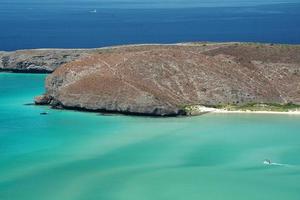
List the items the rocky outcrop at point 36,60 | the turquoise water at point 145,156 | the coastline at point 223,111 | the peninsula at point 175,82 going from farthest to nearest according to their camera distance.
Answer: the rocky outcrop at point 36,60 → the peninsula at point 175,82 → the coastline at point 223,111 → the turquoise water at point 145,156

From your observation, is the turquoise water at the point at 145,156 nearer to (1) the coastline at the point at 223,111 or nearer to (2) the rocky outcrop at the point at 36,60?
(1) the coastline at the point at 223,111

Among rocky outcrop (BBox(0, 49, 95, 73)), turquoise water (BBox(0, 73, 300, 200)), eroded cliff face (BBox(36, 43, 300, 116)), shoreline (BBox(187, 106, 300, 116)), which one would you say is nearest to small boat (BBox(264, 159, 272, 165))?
turquoise water (BBox(0, 73, 300, 200))

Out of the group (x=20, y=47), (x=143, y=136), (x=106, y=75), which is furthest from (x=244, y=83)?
(x=20, y=47)

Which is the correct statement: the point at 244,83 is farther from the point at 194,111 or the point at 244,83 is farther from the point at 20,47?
the point at 20,47

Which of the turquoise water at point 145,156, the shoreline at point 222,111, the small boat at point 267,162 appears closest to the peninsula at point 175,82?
the shoreline at point 222,111

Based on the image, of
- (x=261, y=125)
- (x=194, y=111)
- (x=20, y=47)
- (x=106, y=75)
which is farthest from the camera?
A: (x=20, y=47)

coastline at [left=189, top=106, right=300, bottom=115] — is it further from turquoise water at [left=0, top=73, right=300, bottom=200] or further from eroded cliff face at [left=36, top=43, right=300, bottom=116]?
turquoise water at [left=0, top=73, right=300, bottom=200]
